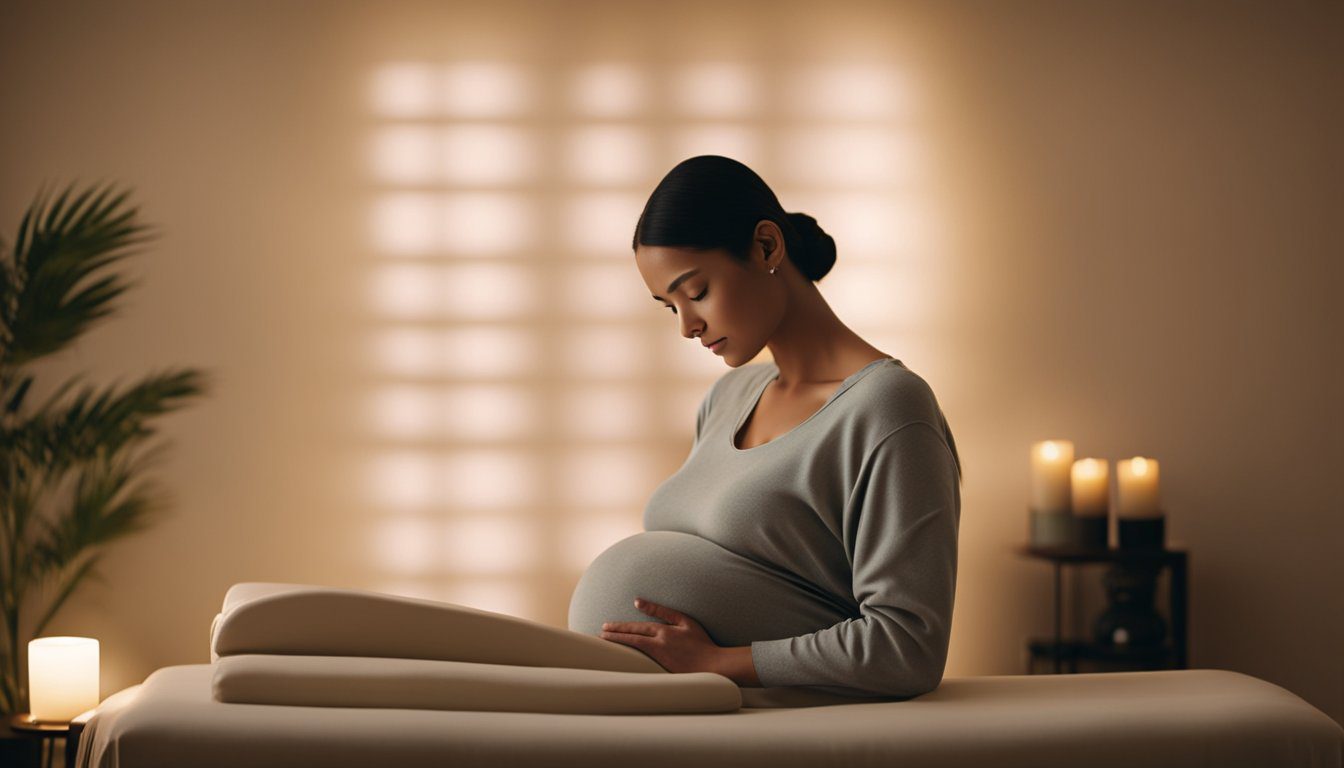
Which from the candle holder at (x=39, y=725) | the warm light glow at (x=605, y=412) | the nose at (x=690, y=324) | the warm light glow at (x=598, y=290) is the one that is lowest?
the candle holder at (x=39, y=725)

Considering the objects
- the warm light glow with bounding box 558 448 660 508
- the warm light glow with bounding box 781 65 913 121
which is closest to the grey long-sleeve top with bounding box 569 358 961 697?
the warm light glow with bounding box 558 448 660 508

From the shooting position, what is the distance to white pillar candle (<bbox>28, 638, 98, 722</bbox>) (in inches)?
89.7

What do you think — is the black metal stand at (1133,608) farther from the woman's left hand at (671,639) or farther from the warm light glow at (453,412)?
the woman's left hand at (671,639)

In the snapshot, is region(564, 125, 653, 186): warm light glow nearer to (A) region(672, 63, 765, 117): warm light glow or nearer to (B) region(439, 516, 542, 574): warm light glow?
(A) region(672, 63, 765, 117): warm light glow

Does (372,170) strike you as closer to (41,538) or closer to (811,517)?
(41,538)

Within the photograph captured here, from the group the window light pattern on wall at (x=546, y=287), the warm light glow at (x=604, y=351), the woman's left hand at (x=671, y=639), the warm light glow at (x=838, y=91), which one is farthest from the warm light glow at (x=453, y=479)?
the woman's left hand at (x=671, y=639)

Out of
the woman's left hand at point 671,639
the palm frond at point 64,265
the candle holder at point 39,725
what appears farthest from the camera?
the palm frond at point 64,265

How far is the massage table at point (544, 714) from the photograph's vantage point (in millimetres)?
934

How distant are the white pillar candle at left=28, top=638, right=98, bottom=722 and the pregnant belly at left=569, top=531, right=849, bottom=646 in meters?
1.53

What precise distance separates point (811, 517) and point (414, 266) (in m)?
1.75

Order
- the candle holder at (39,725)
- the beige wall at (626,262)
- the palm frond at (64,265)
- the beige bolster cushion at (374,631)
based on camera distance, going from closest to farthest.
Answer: the beige bolster cushion at (374,631) → the candle holder at (39,725) → the palm frond at (64,265) → the beige wall at (626,262)

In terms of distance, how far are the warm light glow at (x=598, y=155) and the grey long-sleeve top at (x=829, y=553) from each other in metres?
1.51

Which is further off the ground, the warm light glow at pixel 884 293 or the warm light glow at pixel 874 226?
the warm light glow at pixel 874 226

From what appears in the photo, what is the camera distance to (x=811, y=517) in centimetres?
121
